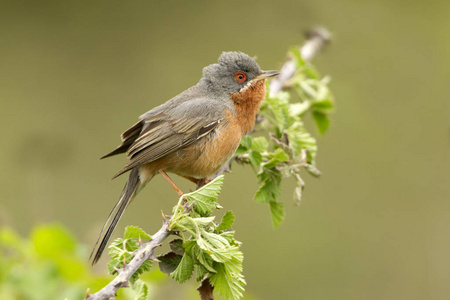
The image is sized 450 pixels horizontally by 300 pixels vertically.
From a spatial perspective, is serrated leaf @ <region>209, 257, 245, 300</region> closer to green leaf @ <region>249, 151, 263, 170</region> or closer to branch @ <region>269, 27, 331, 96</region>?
green leaf @ <region>249, 151, 263, 170</region>

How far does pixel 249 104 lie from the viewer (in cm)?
433

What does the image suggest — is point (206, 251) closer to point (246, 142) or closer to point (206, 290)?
point (206, 290)

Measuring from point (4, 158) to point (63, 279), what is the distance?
215 inches

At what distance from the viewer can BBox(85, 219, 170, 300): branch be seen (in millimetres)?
2125

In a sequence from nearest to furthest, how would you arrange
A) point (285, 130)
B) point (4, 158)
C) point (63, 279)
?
point (63, 279)
point (285, 130)
point (4, 158)

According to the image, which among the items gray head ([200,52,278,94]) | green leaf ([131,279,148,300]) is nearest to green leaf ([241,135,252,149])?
gray head ([200,52,278,94])

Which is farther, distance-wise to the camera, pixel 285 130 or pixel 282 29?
pixel 282 29

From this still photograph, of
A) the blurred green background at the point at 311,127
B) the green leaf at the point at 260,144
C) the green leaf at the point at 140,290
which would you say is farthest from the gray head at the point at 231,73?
the blurred green background at the point at 311,127

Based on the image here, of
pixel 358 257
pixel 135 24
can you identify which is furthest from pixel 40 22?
pixel 358 257

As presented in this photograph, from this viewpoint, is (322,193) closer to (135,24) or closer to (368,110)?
(368,110)

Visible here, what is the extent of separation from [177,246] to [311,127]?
507 centimetres

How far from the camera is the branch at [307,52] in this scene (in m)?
4.91

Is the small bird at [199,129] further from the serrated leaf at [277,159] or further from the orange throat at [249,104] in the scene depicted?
the serrated leaf at [277,159]

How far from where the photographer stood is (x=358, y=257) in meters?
7.40
